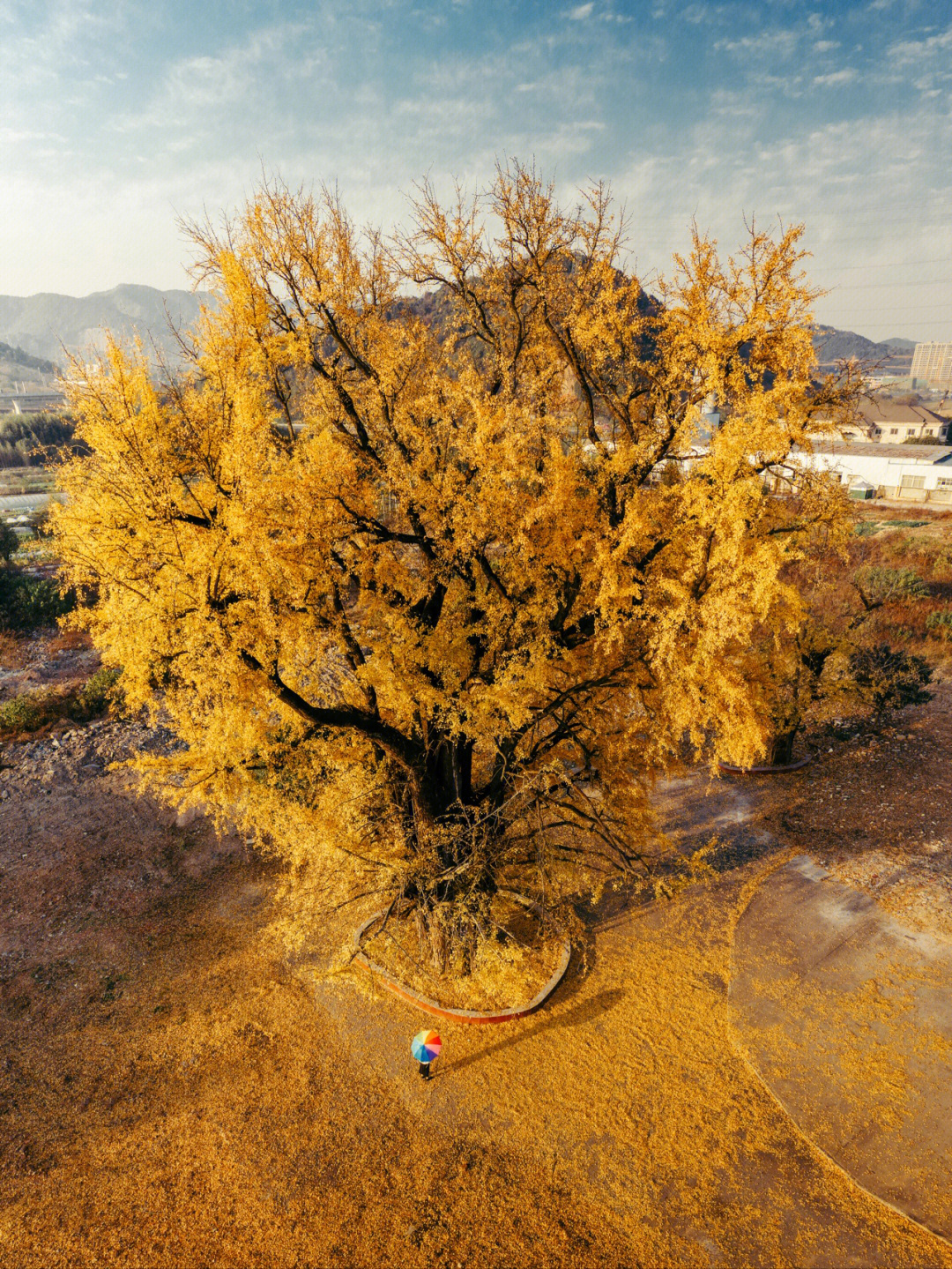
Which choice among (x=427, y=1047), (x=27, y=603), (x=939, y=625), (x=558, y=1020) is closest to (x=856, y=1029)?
(x=558, y=1020)

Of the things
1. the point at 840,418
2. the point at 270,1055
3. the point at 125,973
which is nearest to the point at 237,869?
the point at 125,973

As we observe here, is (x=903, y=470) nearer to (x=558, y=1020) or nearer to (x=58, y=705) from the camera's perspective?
(x=558, y=1020)

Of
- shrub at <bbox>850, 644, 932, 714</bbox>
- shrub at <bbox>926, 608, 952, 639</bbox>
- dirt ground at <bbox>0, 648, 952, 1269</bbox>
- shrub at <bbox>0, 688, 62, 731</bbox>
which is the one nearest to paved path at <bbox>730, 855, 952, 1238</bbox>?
dirt ground at <bbox>0, 648, 952, 1269</bbox>

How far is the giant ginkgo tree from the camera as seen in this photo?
682cm

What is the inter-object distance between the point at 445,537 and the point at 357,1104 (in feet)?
24.5

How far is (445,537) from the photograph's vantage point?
27.6ft

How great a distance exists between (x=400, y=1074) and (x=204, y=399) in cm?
933

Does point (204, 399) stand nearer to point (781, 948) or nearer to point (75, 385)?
point (75, 385)

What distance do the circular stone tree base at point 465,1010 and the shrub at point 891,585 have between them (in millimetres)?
21135

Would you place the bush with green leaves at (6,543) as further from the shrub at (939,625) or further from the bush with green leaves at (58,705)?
the shrub at (939,625)

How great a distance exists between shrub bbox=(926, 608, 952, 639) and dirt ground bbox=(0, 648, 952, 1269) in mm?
12700

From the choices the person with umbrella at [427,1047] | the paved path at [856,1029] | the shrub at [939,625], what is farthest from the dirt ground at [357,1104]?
A: the shrub at [939,625]

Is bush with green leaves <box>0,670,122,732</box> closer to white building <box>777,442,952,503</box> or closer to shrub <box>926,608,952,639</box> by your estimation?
shrub <box>926,608,952,639</box>

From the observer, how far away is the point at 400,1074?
8.40 m
